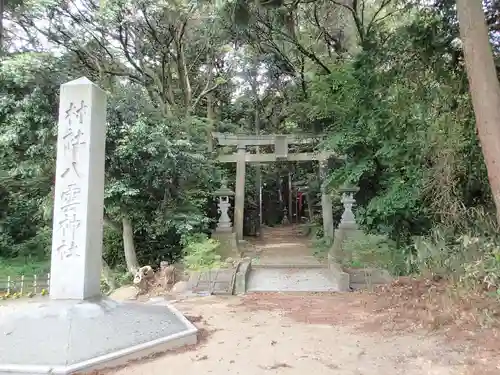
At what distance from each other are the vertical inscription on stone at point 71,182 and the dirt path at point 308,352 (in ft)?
5.47

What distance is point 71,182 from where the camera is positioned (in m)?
4.93

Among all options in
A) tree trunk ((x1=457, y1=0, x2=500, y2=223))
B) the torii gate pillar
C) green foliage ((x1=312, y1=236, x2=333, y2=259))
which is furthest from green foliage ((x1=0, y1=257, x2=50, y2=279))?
tree trunk ((x1=457, y1=0, x2=500, y2=223))

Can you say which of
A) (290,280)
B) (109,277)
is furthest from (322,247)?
(109,277)

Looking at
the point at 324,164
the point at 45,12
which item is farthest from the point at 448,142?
the point at 45,12

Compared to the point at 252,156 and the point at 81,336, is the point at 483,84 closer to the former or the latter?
the point at 81,336

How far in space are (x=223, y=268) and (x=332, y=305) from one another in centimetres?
323

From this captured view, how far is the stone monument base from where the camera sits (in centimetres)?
373

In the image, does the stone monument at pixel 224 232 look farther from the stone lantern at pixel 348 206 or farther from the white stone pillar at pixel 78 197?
the white stone pillar at pixel 78 197

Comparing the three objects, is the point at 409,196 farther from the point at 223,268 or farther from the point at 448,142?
the point at 223,268

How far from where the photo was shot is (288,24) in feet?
42.0

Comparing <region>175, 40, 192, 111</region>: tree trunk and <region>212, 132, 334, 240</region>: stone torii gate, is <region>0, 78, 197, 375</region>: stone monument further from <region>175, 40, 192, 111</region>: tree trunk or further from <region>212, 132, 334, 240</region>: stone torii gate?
<region>212, 132, 334, 240</region>: stone torii gate

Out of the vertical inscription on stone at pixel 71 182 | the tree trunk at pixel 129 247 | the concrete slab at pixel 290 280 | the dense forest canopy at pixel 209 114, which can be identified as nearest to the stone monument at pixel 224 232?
the dense forest canopy at pixel 209 114

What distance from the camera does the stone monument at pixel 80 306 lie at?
153 inches

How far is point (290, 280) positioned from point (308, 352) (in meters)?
4.94
